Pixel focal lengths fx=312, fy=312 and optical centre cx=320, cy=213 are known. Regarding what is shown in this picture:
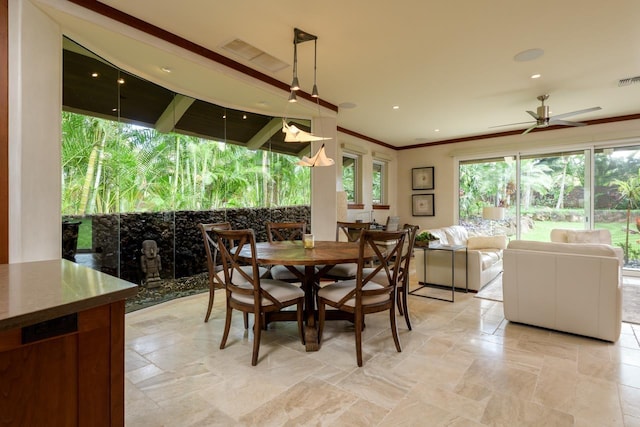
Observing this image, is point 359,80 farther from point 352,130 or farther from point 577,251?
point 577,251

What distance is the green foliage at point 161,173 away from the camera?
2.92 metres

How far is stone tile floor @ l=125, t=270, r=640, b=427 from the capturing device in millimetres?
1697

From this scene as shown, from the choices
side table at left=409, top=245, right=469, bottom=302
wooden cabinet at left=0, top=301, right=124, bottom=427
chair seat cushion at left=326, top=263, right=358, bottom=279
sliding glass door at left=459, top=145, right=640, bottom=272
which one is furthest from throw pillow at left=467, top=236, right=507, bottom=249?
wooden cabinet at left=0, top=301, right=124, bottom=427

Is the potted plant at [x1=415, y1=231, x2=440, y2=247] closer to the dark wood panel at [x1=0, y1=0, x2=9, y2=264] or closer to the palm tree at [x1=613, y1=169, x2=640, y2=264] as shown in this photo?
the palm tree at [x1=613, y1=169, x2=640, y2=264]

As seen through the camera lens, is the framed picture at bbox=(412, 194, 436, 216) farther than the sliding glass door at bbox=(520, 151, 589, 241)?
Yes

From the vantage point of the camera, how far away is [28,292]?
104cm

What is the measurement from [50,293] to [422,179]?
7.41 metres

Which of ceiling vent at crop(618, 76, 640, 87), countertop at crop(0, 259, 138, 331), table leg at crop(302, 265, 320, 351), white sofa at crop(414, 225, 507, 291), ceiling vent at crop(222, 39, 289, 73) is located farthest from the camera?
white sofa at crop(414, 225, 507, 291)

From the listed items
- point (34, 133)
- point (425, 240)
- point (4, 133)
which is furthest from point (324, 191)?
point (4, 133)

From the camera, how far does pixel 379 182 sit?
24.7 feet

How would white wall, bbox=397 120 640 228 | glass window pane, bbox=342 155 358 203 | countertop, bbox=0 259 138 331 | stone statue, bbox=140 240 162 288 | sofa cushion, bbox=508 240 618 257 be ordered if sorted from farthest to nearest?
glass window pane, bbox=342 155 358 203
white wall, bbox=397 120 640 228
stone statue, bbox=140 240 162 288
sofa cushion, bbox=508 240 618 257
countertop, bbox=0 259 138 331

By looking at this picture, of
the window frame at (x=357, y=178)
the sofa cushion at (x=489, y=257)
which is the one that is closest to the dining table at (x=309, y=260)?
the sofa cushion at (x=489, y=257)

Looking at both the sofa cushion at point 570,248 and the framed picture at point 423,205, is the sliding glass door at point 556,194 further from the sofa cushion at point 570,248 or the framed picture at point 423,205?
the sofa cushion at point 570,248

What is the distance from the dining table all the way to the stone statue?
157 centimetres
